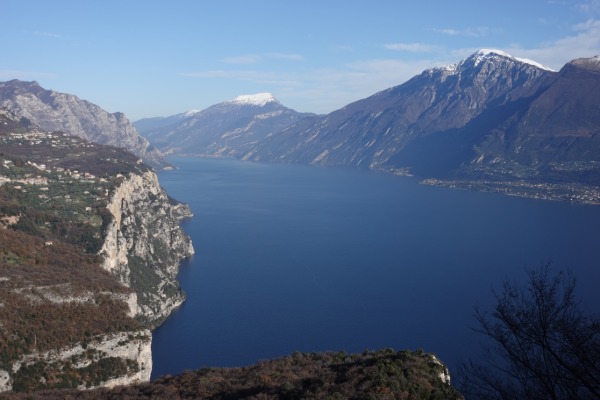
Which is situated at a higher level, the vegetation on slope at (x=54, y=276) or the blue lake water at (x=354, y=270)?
the vegetation on slope at (x=54, y=276)

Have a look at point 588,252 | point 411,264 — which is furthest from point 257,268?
point 588,252

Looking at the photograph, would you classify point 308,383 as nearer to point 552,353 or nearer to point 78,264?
point 552,353

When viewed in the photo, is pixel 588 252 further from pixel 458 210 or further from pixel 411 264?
pixel 458 210

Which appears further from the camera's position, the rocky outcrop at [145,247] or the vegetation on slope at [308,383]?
the rocky outcrop at [145,247]

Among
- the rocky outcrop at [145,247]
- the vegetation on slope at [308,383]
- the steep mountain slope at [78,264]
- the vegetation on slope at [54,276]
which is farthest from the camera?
the rocky outcrop at [145,247]

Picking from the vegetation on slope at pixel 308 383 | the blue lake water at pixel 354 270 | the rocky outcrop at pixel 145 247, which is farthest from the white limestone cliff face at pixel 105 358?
the blue lake water at pixel 354 270

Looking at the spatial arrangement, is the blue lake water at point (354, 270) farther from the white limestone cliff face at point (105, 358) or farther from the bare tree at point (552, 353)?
the bare tree at point (552, 353)

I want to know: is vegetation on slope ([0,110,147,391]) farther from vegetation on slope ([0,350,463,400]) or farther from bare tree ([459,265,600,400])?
bare tree ([459,265,600,400])

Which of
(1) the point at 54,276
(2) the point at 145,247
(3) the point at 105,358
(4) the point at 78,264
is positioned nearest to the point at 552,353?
(3) the point at 105,358
